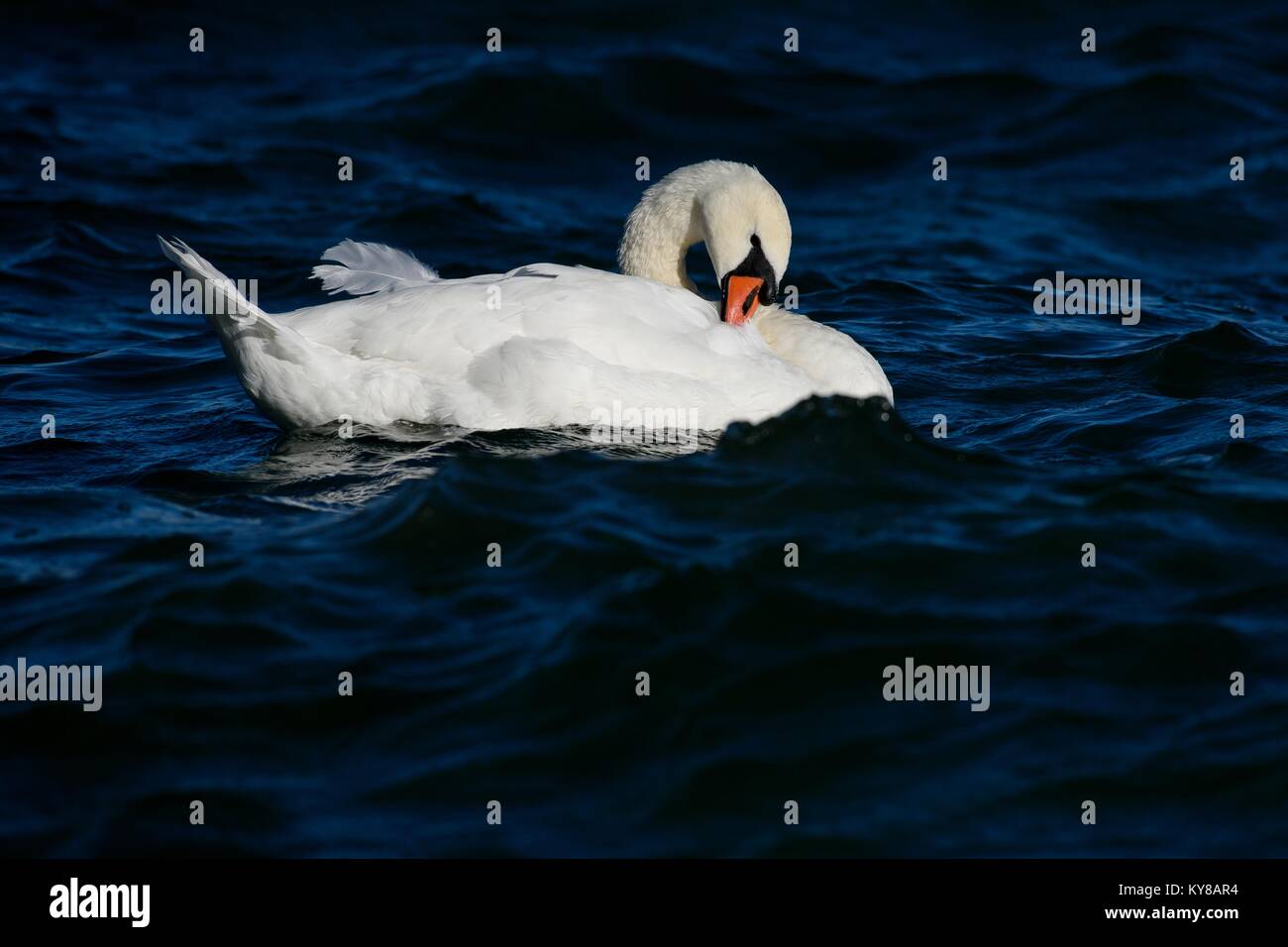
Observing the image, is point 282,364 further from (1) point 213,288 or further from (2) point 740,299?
(2) point 740,299

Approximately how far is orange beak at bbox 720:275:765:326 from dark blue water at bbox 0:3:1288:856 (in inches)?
30.8

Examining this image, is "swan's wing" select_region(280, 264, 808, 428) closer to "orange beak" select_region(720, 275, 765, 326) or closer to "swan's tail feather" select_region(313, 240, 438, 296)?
"orange beak" select_region(720, 275, 765, 326)

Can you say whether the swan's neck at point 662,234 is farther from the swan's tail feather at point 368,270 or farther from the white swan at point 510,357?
the swan's tail feather at point 368,270

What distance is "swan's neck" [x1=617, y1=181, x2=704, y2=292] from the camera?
28.5 feet

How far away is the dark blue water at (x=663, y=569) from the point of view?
507 cm

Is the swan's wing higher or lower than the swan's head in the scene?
lower

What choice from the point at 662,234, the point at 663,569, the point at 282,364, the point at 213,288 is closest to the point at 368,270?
the point at 282,364

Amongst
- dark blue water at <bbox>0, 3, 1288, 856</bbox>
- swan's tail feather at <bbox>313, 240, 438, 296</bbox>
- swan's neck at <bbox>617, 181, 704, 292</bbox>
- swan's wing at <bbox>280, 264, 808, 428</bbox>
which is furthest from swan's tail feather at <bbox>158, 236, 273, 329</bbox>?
swan's neck at <bbox>617, 181, 704, 292</bbox>

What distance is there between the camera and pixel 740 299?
8336mm

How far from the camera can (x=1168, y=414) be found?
8.84 metres

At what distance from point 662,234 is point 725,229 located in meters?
0.43
